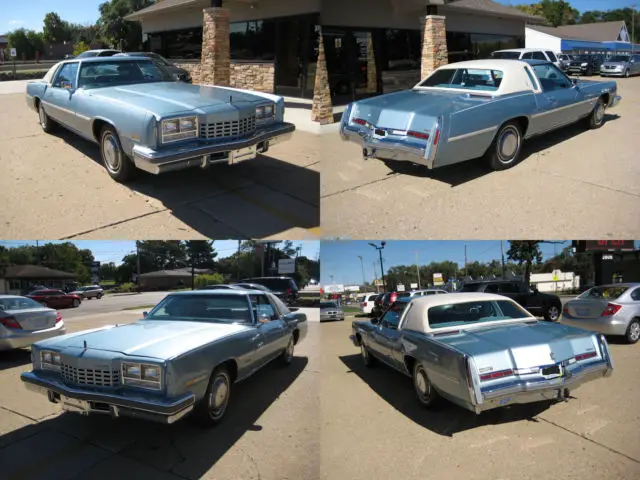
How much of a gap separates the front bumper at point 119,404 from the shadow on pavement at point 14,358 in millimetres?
2921

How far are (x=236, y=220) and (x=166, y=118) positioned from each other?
4.59 feet

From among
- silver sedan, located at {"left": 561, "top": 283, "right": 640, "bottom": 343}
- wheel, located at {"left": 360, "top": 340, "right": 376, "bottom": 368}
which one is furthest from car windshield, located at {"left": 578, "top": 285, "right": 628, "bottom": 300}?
wheel, located at {"left": 360, "top": 340, "right": 376, "bottom": 368}

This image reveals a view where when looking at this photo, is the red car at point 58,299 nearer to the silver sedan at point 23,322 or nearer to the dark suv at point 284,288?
the dark suv at point 284,288

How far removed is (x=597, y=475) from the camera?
329 centimetres

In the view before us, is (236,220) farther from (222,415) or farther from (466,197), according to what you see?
(466,197)

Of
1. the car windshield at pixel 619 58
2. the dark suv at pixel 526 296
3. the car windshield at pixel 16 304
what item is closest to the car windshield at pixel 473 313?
the car windshield at pixel 16 304

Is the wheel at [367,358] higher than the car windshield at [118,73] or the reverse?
the reverse

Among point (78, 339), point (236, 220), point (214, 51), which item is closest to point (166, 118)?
point (236, 220)

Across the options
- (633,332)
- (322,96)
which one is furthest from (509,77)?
(322,96)

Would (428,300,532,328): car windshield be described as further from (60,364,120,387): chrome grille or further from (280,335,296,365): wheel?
(60,364,120,387): chrome grille

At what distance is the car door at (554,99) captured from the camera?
781 centimetres

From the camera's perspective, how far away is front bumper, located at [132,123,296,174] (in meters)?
5.72

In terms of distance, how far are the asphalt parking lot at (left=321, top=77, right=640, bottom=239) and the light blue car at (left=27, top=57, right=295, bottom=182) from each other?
137 cm

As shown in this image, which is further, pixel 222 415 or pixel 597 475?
pixel 222 415
